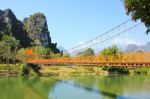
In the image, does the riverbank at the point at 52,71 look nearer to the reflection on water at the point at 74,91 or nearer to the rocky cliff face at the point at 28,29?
the reflection on water at the point at 74,91

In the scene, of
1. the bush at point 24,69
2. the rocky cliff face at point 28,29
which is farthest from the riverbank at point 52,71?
the rocky cliff face at point 28,29

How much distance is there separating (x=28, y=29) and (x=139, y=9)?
143137mm

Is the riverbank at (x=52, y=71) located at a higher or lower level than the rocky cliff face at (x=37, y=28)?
lower

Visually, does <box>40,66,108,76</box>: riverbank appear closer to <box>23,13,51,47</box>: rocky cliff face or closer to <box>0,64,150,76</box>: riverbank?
<box>0,64,150,76</box>: riverbank

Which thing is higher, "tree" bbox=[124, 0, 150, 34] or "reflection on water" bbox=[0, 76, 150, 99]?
"tree" bbox=[124, 0, 150, 34]

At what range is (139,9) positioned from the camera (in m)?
22.6

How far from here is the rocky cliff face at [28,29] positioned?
151m

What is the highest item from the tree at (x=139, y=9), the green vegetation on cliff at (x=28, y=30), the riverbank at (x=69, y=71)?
the green vegetation on cliff at (x=28, y=30)

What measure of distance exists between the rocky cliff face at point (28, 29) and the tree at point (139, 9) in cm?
12478

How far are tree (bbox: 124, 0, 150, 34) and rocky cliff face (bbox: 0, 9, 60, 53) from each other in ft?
409

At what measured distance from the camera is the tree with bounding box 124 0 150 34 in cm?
2184

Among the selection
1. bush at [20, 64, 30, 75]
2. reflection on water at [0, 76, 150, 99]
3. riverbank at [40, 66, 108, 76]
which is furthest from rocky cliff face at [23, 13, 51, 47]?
reflection on water at [0, 76, 150, 99]

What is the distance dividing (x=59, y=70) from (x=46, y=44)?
201 ft

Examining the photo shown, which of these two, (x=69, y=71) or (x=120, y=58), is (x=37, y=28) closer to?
(x=69, y=71)
